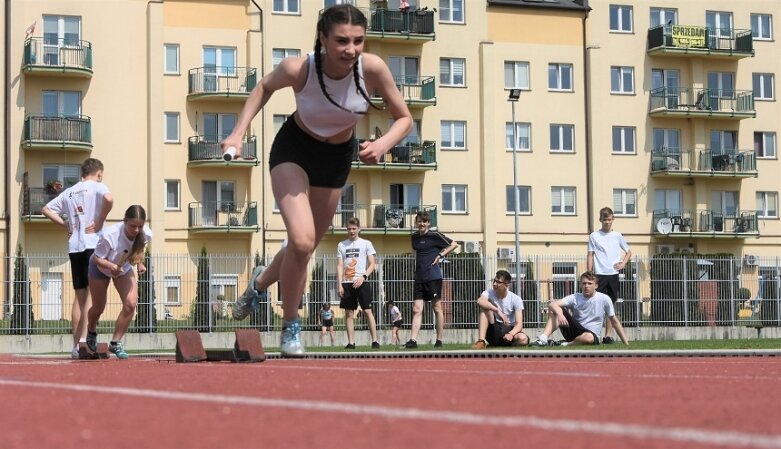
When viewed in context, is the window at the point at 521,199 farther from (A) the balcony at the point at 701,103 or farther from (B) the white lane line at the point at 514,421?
(B) the white lane line at the point at 514,421

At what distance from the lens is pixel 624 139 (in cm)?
5984

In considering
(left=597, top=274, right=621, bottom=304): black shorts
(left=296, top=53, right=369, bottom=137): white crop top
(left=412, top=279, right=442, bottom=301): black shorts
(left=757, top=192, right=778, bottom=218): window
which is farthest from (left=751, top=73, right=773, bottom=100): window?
(left=296, top=53, right=369, bottom=137): white crop top

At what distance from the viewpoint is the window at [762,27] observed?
62.1 metres

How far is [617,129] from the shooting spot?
59.7 metres

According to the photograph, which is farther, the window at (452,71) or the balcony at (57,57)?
the window at (452,71)

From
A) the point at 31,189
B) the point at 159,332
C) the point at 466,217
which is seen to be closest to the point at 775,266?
the point at 159,332

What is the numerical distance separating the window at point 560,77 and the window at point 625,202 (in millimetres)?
5181

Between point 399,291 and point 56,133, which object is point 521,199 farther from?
point 399,291

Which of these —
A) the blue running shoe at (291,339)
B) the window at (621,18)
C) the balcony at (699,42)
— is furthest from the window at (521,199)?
the blue running shoe at (291,339)

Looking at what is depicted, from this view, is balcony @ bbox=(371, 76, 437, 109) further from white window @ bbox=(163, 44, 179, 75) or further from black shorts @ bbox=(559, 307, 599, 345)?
black shorts @ bbox=(559, 307, 599, 345)

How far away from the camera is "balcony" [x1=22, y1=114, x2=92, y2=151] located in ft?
165

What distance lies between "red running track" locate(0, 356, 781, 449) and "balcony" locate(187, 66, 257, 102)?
151 feet

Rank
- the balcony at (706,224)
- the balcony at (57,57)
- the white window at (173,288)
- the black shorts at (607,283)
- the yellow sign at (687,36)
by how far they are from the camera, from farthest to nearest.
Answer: the balcony at (706,224) → the yellow sign at (687,36) → the balcony at (57,57) → the white window at (173,288) → the black shorts at (607,283)

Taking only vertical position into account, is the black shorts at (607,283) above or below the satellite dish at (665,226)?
below
